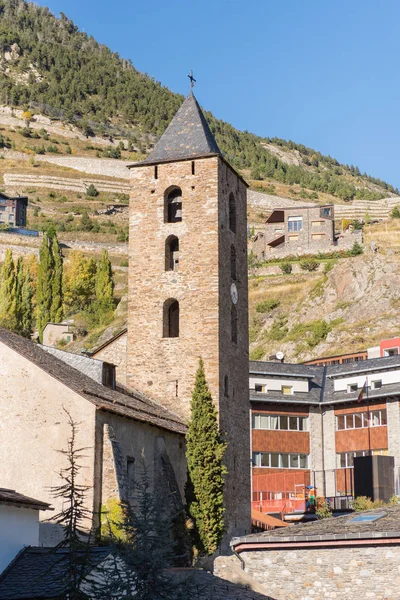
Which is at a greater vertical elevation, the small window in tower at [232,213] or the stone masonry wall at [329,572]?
the small window in tower at [232,213]

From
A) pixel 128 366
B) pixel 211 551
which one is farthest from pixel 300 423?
pixel 211 551

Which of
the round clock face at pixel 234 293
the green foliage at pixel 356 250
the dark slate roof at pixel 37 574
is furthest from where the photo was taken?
the green foliage at pixel 356 250

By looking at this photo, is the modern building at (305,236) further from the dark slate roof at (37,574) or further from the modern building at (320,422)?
the dark slate roof at (37,574)

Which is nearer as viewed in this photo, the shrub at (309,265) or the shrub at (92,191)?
the shrub at (309,265)

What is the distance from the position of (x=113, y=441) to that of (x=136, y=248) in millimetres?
12706

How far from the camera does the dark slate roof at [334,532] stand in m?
19.6

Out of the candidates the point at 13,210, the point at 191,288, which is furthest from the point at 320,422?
the point at 13,210

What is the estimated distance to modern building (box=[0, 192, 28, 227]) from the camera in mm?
132250

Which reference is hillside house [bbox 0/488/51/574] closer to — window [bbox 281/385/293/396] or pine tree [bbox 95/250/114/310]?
window [bbox 281/385/293/396]

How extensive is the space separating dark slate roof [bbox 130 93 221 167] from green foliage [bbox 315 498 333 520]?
15631 mm

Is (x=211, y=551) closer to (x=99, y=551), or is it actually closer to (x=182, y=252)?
(x=182, y=252)

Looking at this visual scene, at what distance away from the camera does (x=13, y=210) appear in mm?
134375

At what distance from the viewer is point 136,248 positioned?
4097 cm

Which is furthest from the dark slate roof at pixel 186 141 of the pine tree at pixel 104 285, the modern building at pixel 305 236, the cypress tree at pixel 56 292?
the modern building at pixel 305 236
